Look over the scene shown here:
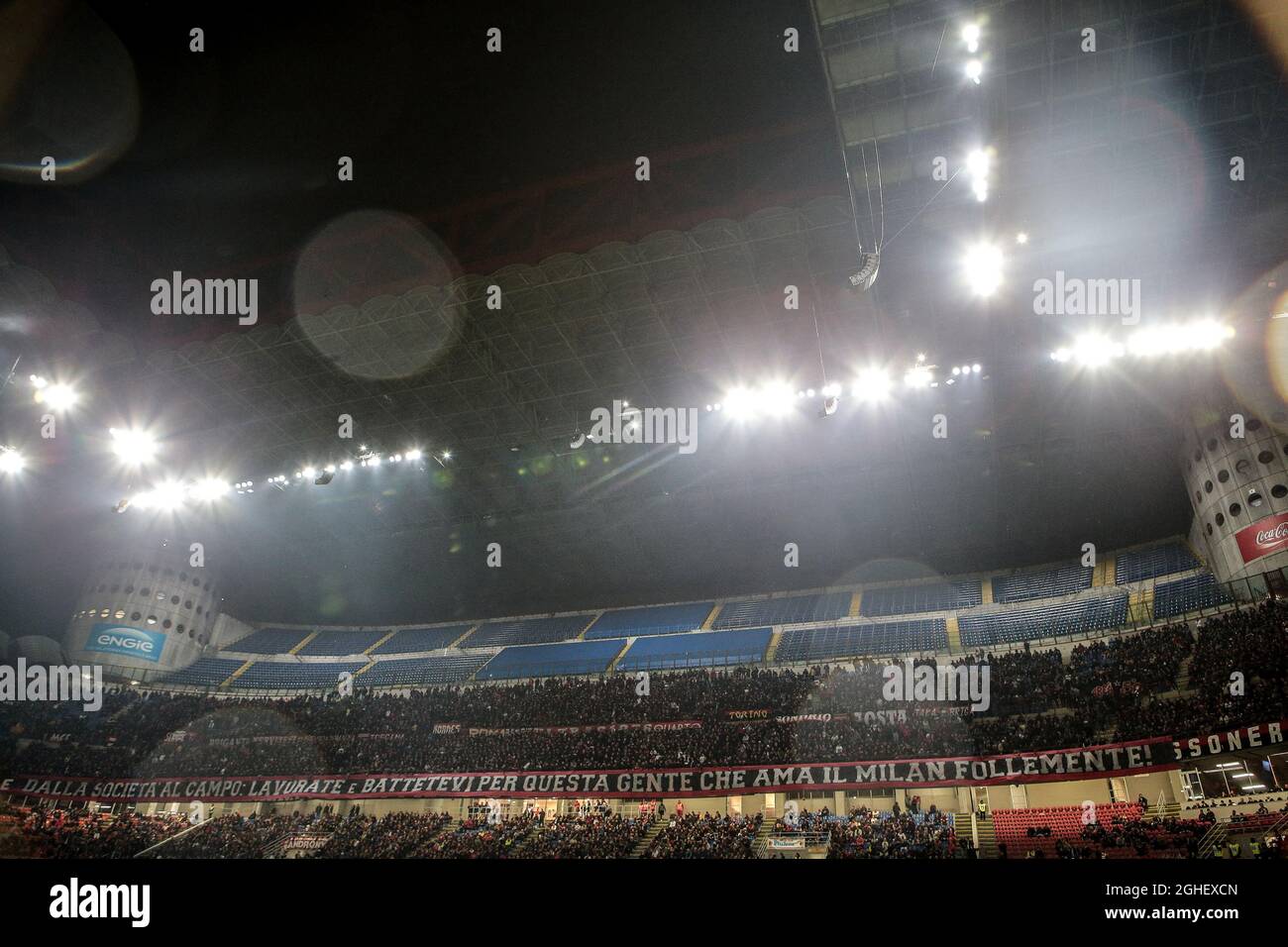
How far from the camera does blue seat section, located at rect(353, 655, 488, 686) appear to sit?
33.3 meters

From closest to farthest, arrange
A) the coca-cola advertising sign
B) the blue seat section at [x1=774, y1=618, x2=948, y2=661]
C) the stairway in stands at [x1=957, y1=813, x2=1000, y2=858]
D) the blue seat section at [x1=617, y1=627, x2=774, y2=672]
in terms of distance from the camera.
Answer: the stairway in stands at [x1=957, y1=813, x2=1000, y2=858] < the coca-cola advertising sign < the blue seat section at [x1=774, y1=618, x2=948, y2=661] < the blue seat section at [x1=617, y1=627, x2=774, y2=672]

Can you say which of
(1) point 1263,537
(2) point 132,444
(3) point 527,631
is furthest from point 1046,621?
(2) point 132,444

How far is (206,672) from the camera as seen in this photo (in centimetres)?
3741

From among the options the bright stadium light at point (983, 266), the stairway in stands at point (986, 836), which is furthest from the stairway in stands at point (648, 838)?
the bright stadium light at point (983, 266)

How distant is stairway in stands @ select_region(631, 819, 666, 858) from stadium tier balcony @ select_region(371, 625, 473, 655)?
69.0 ft

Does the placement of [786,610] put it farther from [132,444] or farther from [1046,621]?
[132,444]

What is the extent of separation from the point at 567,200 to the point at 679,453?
15403 mm

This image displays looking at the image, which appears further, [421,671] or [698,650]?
[421,671]

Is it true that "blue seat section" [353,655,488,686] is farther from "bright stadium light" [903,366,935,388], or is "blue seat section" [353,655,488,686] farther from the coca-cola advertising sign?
the coca-cola advertising sign

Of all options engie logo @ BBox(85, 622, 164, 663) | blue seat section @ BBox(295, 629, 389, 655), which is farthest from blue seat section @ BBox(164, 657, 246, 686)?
blue seat section @ BBox(295, 629, 389, 655)

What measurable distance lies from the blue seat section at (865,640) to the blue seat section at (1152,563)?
728cm

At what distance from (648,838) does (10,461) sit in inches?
945
